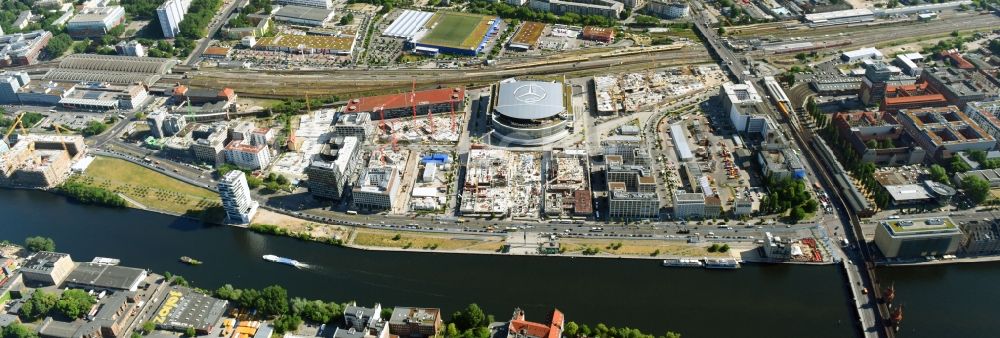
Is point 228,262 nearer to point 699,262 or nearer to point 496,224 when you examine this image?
point 496,224

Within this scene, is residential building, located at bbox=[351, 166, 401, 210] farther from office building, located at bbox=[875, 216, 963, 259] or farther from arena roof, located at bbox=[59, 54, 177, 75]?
arena roof, located at bbox=[59, 54, 177, 75]

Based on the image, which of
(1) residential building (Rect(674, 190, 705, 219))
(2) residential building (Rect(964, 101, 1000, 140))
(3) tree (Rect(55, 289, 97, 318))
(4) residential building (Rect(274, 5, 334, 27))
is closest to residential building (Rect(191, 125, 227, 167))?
(3) tree (Rect(55, 289, 97, 318))

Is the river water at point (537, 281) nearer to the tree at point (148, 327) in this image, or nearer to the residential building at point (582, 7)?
the tree at point (148, 327)

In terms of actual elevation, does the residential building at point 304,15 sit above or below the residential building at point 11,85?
above

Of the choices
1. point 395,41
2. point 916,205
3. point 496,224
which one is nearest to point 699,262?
point 496,224

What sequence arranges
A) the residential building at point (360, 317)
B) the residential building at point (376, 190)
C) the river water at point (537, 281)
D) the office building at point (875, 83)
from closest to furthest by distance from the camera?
the residential building at point (360, 317) → the river water at point (537, 281) → the residential building at point (376, 190) → the office building at point (875, 83)

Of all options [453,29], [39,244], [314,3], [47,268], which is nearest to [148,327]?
[47,268]

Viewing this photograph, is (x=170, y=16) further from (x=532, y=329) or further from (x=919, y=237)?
(x=919, y=237)

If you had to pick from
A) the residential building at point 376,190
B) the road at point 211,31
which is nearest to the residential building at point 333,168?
the residential building at point 376,190
